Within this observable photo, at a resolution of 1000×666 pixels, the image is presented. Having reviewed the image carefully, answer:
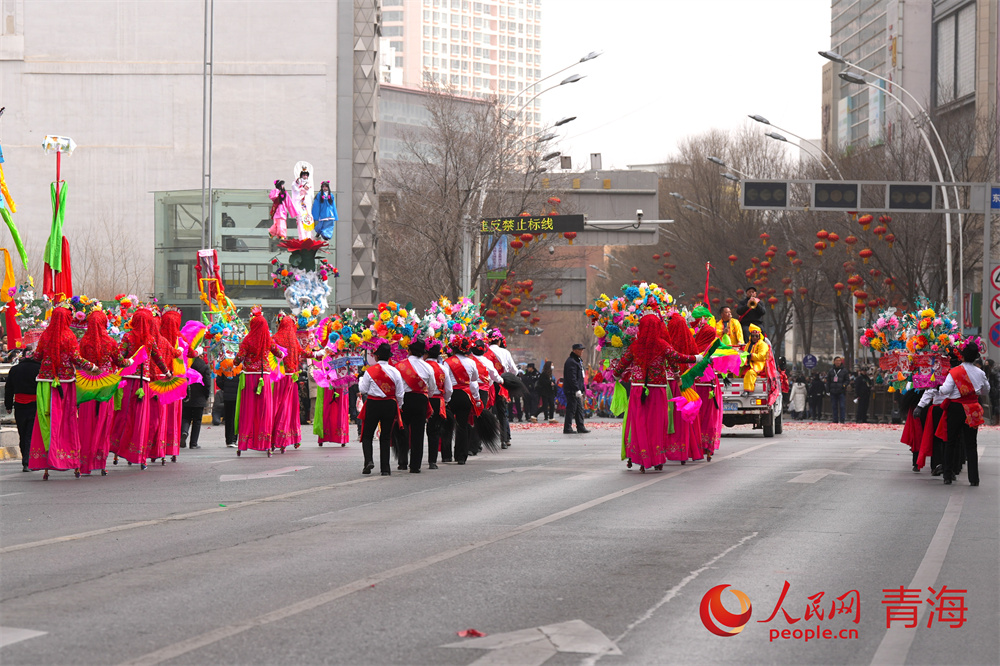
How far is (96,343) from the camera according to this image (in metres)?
17.3

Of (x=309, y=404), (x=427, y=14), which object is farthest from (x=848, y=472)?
(x=427, y=14)

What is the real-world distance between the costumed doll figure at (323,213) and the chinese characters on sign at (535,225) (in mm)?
4643

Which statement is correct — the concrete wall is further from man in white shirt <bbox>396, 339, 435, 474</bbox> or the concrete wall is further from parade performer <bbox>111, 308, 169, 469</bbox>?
man in white shirt <bbox>396, 339, 435, 474</bbox>

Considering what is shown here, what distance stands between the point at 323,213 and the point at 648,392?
14.3 m

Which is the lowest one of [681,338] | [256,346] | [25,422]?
[25,422]

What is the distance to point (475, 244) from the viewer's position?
4216 centimetres

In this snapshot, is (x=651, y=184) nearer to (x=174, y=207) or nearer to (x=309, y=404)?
(x=174, y=207)

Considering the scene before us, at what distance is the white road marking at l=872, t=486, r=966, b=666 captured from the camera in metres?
7.28

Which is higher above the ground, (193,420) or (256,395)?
(256,395)

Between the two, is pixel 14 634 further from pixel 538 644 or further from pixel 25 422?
pixel 25 422

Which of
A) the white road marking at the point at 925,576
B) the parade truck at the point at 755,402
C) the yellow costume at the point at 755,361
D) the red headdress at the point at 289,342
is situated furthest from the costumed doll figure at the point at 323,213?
the white road marking at the point at 925,576

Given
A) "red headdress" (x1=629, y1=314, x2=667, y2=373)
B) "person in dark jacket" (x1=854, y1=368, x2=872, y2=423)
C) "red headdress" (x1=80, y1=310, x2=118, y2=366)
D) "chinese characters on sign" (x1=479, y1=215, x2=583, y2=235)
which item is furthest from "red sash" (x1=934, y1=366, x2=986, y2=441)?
"person in dark jacket" (x1=854, y1=368, x2=872, y2=423)

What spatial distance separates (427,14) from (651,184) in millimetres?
151831

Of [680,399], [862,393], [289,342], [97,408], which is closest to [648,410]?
[680,399]
